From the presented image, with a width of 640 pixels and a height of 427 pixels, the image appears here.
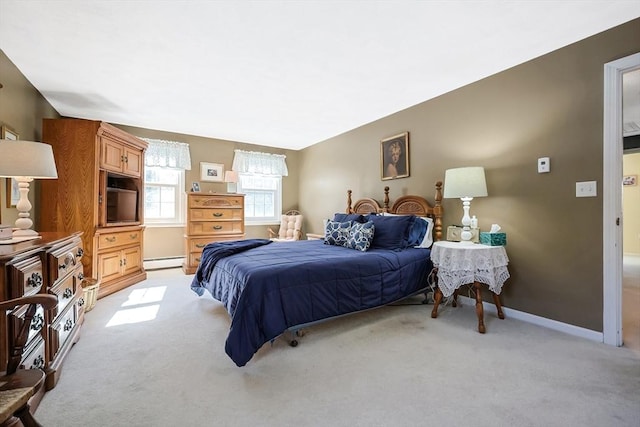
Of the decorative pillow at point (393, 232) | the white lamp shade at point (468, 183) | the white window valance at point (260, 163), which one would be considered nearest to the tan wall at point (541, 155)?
the white lamp shade at point (468, 183)

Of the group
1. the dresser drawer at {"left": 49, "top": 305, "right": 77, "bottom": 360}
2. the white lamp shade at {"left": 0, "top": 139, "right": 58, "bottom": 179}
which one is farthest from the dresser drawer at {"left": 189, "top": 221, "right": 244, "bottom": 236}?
the white lamp shade at {"left": 0, "top": 139, "right": 58, "bottom": 179}

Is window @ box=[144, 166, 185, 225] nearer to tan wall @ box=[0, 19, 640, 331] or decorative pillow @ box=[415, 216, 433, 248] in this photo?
tan wall @ box=[0, 19, 640, 331]

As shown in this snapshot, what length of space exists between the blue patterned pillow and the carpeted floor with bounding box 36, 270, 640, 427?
981mm

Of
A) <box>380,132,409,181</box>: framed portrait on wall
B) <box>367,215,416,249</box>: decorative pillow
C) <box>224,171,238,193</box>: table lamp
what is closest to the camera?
<box>367,215,416,249</box>: decorative pillow

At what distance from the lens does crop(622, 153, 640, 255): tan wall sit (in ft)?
19.0

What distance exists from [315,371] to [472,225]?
2.15 meters

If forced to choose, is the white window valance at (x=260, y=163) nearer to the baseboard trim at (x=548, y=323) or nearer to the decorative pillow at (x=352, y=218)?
the decorative pillow at (x=352, y=218)

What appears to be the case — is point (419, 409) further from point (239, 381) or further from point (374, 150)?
point (374, 150)

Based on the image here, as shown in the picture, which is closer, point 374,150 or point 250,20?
point 250,20

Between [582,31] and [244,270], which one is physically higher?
[582,31]

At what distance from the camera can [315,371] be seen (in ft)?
5.98

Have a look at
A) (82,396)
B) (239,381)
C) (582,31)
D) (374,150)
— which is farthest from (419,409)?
(374,150)

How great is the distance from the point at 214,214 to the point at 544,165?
4344 millimetres

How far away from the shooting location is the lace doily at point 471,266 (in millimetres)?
2467
